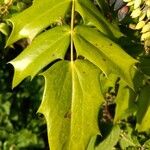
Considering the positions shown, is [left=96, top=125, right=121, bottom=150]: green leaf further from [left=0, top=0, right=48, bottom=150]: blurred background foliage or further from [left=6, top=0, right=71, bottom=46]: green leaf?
[left=0, top=0, right=48, bottom=150]: blurred background foliage

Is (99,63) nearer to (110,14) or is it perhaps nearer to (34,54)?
(34,54)

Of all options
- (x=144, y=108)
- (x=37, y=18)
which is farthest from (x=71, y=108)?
(x=144, y=108)

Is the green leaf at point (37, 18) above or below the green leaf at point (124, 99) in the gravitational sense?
above

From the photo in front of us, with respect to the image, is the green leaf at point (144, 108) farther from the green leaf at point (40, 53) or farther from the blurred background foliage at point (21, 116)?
the blurred background foliage at point (21, 116)

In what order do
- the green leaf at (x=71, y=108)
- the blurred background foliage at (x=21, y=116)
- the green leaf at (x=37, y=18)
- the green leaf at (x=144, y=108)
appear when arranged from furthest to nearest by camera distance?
the blurred background foliage at (x=21, y=116) → the green leaf at (x=144, y=108) → the green leaf at (x=37, y=18) → the green leaf at (x=71, y=108)

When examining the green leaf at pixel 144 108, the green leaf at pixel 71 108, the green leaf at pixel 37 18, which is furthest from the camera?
the green leaf at pixel 144 108

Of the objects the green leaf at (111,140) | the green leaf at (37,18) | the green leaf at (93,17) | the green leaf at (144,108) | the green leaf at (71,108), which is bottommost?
the green leaf at (111,140)

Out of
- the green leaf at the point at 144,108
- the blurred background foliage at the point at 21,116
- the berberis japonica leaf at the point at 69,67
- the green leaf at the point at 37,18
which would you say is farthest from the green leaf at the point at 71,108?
the blurred background foliage at the point at 21,116

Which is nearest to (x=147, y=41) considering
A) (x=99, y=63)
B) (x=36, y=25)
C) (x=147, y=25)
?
(x=147, y=25)

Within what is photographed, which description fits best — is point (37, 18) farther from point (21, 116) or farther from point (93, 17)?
point (21, 116)
